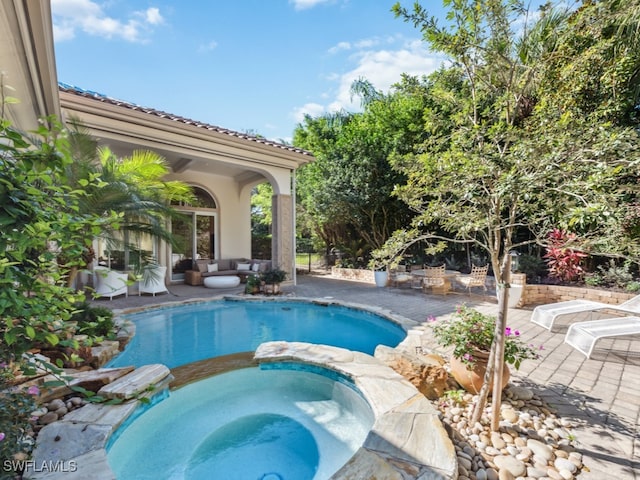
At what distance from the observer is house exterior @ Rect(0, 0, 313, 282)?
11.1ft

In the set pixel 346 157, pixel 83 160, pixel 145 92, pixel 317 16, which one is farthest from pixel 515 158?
pixel 145 92

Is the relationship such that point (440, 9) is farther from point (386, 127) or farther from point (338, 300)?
point (386, 127)

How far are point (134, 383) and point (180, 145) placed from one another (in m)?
6.90

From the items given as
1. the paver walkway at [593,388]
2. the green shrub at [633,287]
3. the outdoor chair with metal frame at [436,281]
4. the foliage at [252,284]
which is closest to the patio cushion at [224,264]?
the foliage at [252,284]

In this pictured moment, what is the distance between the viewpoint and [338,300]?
8617 mm

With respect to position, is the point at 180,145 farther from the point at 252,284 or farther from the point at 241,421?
the point at 241,421

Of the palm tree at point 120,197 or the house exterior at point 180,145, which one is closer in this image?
the house exterior at point 180,145

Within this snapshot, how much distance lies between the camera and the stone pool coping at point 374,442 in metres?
2.10

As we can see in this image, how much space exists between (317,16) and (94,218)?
827cm

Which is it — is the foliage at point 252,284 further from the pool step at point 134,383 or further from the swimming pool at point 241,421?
the pool step at point 134,383

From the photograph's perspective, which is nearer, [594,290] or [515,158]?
[515,158]

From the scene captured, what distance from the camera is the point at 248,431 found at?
10.7 feet

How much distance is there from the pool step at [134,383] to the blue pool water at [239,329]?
3.46ft

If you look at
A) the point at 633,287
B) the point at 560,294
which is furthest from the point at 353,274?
the point at 633,287
